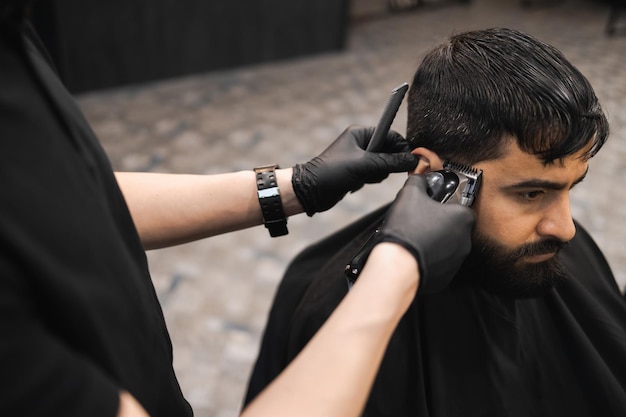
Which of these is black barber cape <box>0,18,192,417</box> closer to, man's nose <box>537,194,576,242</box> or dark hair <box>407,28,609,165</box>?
dark hair <box>407,28,609,165</box>

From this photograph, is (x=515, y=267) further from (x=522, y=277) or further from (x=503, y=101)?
(x=503, y=101)

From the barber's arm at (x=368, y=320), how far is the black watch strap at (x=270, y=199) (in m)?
0.33

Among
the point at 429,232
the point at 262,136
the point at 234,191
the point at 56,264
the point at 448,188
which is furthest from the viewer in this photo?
the point at 262,136

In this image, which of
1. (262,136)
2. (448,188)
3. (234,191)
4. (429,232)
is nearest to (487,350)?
(448,188)

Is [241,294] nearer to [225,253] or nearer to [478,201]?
[225,253]

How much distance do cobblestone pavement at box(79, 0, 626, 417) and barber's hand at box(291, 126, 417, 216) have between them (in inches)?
17.3

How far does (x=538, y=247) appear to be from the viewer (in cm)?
125

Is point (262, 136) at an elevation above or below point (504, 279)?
below

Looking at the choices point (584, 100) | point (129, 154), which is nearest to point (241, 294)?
point (129, 154)

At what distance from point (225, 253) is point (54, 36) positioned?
68.2 inches

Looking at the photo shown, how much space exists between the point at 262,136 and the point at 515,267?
7.81ft

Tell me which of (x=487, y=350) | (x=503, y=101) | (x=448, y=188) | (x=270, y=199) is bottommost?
(x=487, y=350)

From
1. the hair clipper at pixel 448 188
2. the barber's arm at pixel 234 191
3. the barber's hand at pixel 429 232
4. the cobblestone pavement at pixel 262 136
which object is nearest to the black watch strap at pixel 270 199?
the barber's arm at pixel 234 191

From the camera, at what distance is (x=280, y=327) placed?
1499mm
